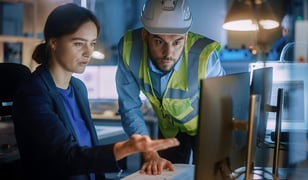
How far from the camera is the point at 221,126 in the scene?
3.88 feet

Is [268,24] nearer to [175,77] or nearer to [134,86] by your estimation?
[175,77]

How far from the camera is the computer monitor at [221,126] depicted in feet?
3.56

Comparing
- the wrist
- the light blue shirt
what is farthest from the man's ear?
the wrist

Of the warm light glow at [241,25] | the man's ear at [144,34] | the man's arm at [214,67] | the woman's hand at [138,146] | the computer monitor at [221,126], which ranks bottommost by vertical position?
the woman's hand at [138,146]

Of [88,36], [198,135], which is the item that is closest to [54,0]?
[88,36]

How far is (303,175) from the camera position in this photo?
2041 millimetres

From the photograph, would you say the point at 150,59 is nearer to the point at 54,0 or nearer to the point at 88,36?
the point at 88,36

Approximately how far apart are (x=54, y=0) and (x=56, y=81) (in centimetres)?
44

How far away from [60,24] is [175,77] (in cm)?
67

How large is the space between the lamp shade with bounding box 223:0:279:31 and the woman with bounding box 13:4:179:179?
0.83 meters

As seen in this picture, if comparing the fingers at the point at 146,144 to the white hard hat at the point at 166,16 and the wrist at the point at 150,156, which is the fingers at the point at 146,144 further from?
the white hard hat at the point at 166,16

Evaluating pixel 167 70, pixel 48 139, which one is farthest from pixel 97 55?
pixel 48 139

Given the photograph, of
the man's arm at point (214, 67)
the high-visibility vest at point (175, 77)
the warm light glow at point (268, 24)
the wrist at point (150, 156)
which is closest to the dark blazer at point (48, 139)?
the wrist at point (150, 156)

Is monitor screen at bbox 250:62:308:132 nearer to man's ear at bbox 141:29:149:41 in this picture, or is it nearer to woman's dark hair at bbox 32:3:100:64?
man's ear at bbox 141:29:149:41
